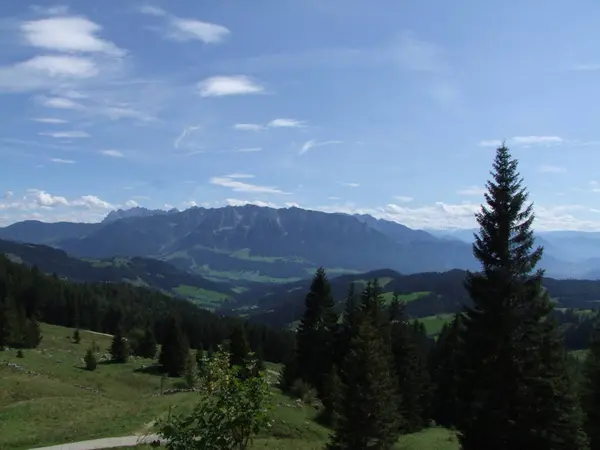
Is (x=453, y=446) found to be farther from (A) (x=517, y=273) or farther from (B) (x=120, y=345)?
(B) (x=120, y=345)

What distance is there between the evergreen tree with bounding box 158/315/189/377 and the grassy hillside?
878cm

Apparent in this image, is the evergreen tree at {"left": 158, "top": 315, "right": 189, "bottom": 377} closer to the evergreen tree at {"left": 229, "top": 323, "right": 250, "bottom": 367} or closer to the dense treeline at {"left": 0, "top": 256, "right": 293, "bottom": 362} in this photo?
the evergreen tree at {"left": 229, "top": 323, "right": 250, "bottom": 367}

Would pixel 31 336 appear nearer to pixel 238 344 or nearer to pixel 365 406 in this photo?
pixel 238 344

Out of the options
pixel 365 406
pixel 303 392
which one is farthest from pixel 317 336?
pixel 365 406

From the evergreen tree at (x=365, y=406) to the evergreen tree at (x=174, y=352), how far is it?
45.5 metres

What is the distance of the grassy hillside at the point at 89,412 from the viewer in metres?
33.8

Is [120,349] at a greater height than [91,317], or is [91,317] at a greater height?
[120,349]

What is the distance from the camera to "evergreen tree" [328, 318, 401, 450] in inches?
1249

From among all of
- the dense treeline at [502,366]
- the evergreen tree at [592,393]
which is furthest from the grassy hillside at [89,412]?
the evergreen tree at [592,393]

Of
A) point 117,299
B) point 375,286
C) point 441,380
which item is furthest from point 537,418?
point 117,299

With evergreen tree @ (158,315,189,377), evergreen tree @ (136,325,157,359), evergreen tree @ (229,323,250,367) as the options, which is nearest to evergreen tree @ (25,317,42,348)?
evergreen tree @ (136,325,157,359)

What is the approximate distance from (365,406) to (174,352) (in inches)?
1901

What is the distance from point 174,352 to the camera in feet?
244

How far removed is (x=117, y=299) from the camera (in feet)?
642
